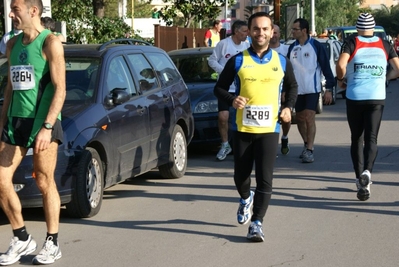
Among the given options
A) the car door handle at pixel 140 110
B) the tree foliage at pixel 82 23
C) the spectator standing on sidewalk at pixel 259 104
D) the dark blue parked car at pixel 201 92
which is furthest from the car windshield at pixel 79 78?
the tree foliage at pixel 82 23

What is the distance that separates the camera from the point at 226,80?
7586 mm

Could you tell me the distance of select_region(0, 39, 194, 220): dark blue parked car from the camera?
8047 mm

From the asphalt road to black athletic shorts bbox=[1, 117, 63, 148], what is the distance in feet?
3.06

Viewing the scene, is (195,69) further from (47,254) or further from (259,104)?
(47,254)

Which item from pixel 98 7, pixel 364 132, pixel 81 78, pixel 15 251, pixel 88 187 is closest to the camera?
pixel 15 251

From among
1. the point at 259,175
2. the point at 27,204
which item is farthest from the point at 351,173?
the point at 27,204

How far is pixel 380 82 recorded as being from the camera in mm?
9297

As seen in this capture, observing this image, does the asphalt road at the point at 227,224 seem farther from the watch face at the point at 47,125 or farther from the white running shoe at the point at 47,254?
the watch face at the point at 47,125

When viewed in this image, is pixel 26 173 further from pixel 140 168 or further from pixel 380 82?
pixel 380 82

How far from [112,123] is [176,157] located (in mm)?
2106

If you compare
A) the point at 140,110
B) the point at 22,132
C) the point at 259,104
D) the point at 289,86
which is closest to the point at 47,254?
the point at 22,132

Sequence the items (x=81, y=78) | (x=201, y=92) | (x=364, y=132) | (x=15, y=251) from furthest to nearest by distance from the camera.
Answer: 1. (x=201, y=92)
2. (x=364, y=132)
3. (x=81, y=78)
4. (x=15, y=251)

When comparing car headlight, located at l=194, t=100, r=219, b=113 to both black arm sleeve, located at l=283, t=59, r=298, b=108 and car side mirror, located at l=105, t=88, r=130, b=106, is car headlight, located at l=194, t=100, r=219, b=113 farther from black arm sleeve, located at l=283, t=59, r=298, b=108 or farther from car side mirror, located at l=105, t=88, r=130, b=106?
black arm sleeve, located at l=283, t=59, r=298, b=108

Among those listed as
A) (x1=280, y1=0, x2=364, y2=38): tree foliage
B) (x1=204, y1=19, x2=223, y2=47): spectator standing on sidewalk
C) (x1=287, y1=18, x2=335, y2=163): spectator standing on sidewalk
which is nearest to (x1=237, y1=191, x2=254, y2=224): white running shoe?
(x1=287, y1=18, x2=335, y2=163): spectator standing on sidewalk
